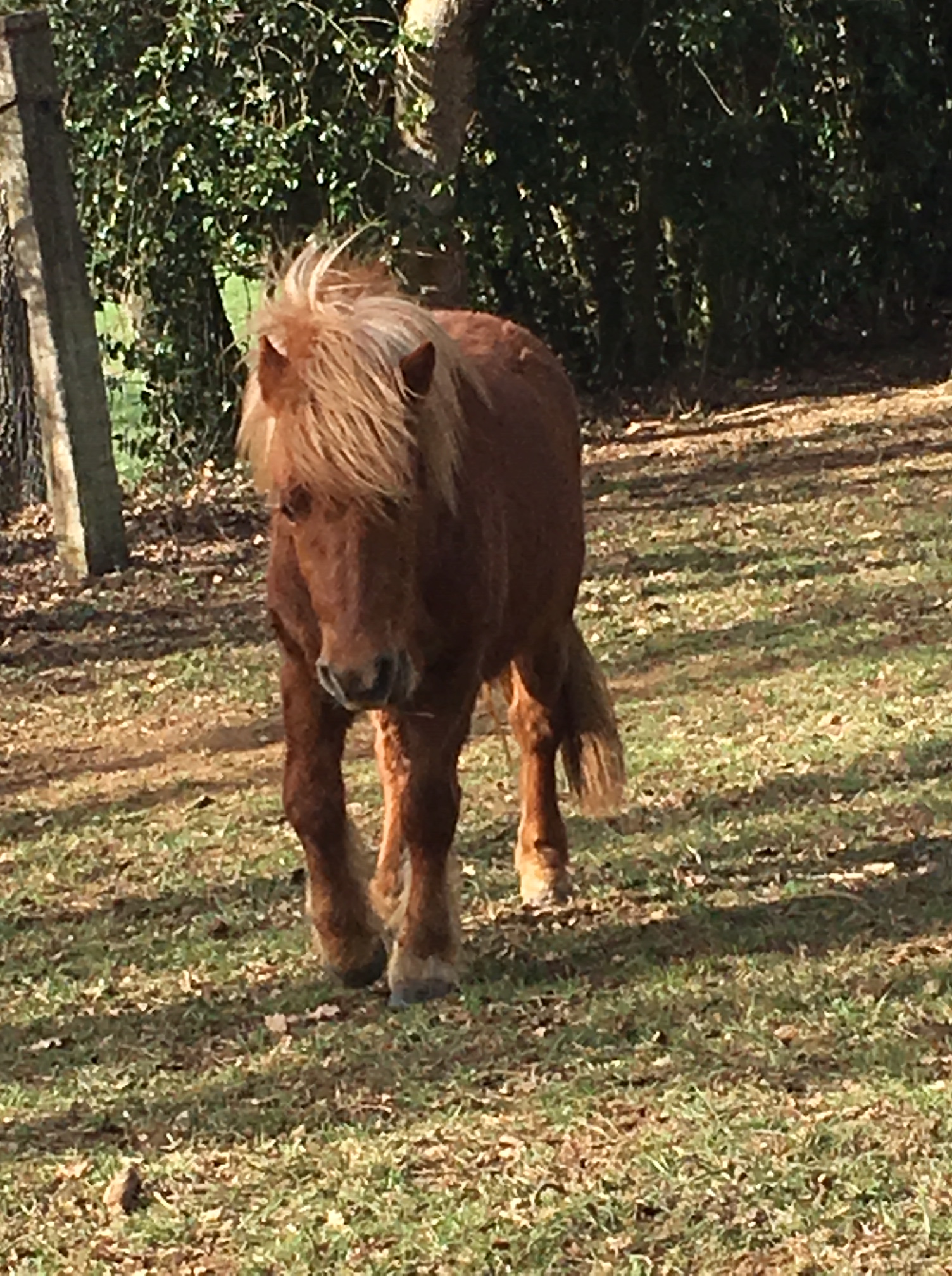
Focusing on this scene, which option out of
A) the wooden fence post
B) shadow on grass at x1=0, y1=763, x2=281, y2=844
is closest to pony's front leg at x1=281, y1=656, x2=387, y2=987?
shadow on grass at x1=0, y1=763, x2=281, y2=844

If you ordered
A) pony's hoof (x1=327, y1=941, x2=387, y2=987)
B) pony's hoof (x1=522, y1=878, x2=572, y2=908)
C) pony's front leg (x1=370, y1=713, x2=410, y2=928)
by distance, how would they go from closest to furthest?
pony's hoof (x1=327, y1=941, x2=387, y2=987) → pony's front leg (x1=370, y1=713, x2=410, y2=928) → pony's hoof (x1=522, y1=878, x2=572, y2=908)

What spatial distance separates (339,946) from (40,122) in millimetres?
6273

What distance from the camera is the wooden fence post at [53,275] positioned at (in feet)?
35.1

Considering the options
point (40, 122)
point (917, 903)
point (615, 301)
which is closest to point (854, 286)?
point (615, 301)

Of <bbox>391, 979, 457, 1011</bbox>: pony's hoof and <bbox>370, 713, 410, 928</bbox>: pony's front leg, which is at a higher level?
<bbox>370, 713, 410, 928</bbox>: pony's front leg

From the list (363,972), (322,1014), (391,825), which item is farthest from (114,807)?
(322,1014)

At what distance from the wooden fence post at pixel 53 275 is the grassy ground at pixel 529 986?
2.45 ft

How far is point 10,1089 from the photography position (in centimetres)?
530

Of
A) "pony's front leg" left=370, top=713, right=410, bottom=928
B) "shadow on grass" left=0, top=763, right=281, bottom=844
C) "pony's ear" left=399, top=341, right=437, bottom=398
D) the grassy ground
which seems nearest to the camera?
the grassy ground

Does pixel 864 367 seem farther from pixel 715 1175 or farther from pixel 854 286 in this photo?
pixel 715 1175

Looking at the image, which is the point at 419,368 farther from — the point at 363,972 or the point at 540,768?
the point at 540,768

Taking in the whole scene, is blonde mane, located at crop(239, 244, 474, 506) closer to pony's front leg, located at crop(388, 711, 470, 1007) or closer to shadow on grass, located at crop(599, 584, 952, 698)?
pony's front leg, located at crop(388, 711, 470, 1007)

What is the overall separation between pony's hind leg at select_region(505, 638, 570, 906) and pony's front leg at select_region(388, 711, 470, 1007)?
2.51ft

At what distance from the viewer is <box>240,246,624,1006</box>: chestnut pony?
16.7 ft
